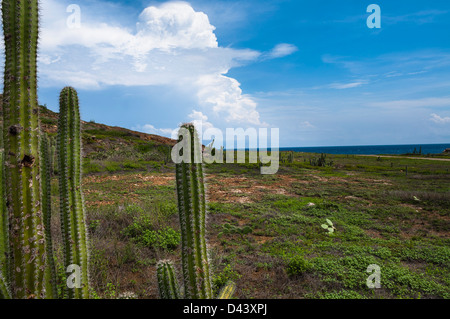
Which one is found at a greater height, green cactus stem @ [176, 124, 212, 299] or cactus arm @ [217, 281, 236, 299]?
green cactus stem @ [176, 124, 212, 299]

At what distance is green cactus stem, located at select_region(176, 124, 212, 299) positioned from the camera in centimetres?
256

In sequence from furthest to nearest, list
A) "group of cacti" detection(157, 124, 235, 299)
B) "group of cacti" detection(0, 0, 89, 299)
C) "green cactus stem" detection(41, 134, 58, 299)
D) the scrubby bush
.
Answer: the scrubby bush → "green cactus stem" detection(41, 134, 58, 299) → "group of cacti" detection(157, 124, 235, 299) → "group of cacti" detection(0, 0, 89, 299)

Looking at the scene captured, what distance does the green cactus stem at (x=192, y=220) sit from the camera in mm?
2557

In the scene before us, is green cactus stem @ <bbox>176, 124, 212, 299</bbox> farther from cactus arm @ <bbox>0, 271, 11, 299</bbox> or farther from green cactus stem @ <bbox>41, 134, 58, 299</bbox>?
cactus arm @ <bbox>0, 271, 11, 299</bbox>

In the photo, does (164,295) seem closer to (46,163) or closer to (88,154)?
(46,163)

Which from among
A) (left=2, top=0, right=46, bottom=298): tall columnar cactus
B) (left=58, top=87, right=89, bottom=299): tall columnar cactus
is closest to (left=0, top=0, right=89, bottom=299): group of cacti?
(left=2, top=0, right=46, bottom=298): tall columnar cactus

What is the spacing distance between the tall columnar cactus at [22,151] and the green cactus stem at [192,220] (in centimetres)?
→ 126

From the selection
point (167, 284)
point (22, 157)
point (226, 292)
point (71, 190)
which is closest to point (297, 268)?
point (226, 292)

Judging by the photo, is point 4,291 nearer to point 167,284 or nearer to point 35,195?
point 35,195

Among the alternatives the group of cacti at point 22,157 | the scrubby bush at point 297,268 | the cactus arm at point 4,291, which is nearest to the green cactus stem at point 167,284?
the group of cacti at point 22,157

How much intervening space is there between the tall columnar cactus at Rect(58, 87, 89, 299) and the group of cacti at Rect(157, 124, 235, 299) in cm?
121

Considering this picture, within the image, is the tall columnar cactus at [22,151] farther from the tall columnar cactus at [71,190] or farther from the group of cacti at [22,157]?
the tall columnar cactus at [71,190]

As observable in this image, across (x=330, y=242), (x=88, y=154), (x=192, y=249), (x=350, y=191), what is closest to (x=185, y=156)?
(x=192, y=249)
